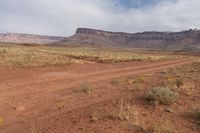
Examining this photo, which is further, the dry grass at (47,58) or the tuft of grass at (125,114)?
the dry grass at (47,58)

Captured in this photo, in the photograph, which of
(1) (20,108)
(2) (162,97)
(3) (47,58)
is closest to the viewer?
(2) (162,97)

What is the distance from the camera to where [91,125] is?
21.7ft

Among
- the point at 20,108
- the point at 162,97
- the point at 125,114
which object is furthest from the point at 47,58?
the point at 125,114

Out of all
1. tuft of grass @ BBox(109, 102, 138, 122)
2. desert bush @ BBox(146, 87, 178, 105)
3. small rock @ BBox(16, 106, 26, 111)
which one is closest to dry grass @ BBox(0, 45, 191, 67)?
small rock @ BBox(16, 106, 26, 111)

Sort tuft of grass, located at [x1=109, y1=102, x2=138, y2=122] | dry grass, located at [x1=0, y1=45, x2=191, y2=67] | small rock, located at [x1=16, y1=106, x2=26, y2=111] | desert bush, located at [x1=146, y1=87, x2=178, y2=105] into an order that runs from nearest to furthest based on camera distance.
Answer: tuft of grass, located at [x1=109, y1=102, x2=138, y2=122]
desert bush, located at [x1=146, y1=87, x2=178, y2=105]
small rock, located at [x1=16, y1=106, x2=26, y2=111]
dry grass, located at [x1=0, y1=45, x2=191, y2=67]

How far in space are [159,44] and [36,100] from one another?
194 meters

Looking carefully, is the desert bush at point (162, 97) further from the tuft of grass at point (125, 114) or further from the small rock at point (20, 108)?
the small rock at point (20, 108)

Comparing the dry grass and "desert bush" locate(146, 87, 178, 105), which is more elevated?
"desert bush" locate(146, 87, 178, 105)

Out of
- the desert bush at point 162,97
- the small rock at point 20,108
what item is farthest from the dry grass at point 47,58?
the desert bush at point 162,97

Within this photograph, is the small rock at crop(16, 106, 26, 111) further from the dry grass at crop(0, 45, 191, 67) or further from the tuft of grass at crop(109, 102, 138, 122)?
the dry grass at crop(0, 45, 191, 67)

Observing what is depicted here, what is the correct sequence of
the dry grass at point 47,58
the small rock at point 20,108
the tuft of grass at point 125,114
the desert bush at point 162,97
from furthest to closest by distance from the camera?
the dry grass at point 47,58 < the small rock at point 20,108 < the desert bush at point 162,97 < the tuft of grass at point 125,114

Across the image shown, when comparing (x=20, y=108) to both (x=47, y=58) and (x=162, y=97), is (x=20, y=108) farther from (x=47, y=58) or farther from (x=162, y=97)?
(x=47, y=58)

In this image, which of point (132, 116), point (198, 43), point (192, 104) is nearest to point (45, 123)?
point (132, 116)

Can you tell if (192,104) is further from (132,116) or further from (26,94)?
(26,94)
